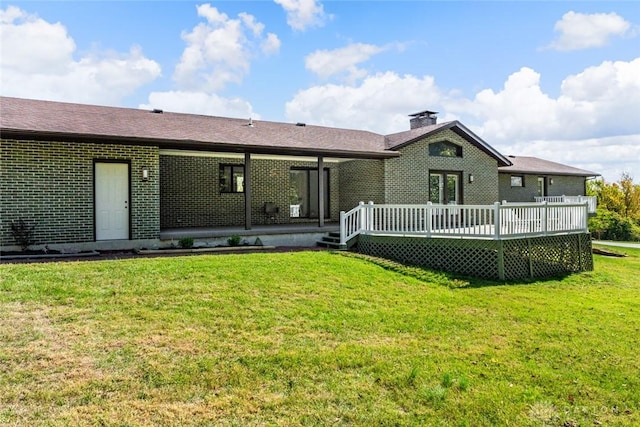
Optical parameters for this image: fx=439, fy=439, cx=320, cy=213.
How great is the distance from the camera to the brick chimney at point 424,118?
21.4 metres

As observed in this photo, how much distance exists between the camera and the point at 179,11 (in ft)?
41.5

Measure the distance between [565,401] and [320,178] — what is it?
35.5ft

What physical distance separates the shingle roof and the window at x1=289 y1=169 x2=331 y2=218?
1698mm

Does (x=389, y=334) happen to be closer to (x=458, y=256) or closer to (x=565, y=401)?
(x=565, y=401)

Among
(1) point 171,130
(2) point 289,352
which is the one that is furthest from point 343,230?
(2) point 289,352

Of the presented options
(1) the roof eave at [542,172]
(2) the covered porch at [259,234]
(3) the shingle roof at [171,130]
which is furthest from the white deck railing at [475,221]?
(1) the roof eave at [542,172]

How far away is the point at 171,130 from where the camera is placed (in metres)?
13.3

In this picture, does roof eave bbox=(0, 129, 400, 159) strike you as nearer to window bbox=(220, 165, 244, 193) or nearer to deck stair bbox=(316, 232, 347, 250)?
deck stair bbox=(316, 232, 347, 250)

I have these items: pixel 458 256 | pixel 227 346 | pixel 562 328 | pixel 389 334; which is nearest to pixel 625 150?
pixel 458 256

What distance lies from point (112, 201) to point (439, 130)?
1221 cm

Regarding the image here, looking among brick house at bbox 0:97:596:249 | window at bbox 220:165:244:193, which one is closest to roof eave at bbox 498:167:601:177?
brick house at bbox 0:97:596:249

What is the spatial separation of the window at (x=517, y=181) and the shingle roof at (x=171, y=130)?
10937 mm

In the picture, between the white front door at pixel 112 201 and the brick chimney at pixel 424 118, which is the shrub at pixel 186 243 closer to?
the white front door at pixel 112 201

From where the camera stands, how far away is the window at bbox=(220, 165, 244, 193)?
53.3ft
